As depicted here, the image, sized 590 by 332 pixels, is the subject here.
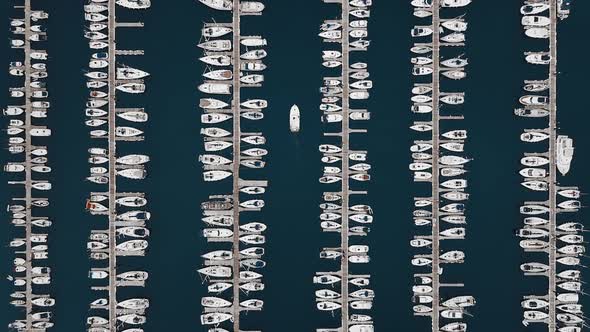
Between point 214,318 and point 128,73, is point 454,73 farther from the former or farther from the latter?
point 214,318

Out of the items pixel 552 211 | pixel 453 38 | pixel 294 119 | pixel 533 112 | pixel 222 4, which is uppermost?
pixel 222 4

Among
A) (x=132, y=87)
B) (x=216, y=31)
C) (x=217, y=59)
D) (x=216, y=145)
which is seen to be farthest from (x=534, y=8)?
(x=132, y=87)

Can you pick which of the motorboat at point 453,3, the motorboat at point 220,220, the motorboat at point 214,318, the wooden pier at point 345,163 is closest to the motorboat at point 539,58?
the motorboat at point 453,3

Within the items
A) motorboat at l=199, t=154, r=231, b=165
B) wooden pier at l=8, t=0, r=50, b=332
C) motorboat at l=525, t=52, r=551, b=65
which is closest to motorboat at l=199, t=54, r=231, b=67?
motorboat at l=199, t=154, r=231, b=165

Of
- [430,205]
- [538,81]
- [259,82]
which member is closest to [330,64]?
[259,82]

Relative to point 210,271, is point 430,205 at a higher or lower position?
higher

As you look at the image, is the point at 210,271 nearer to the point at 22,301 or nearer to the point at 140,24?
the point at 22,301
